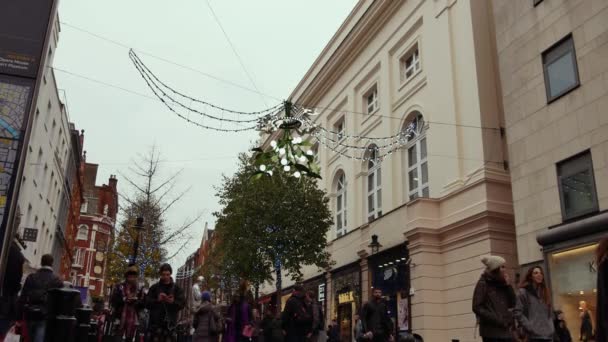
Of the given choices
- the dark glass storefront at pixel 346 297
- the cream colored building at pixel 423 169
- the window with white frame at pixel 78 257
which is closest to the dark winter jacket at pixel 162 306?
the cream colored building at pixel 423 169

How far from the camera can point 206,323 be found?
363 inches

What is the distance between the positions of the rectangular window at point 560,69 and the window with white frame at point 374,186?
10421 mm

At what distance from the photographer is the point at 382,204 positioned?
23297 millimetres

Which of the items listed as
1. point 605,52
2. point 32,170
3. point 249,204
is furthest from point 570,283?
point 32,170

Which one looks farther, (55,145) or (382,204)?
(55,145)

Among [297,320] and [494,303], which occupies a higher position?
[494,303]

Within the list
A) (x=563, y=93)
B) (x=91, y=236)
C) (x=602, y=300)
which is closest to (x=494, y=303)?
(x=602, y=300)

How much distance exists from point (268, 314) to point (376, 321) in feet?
14.9

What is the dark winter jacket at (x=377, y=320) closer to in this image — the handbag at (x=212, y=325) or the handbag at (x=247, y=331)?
the handbag at (x=247, y=331)

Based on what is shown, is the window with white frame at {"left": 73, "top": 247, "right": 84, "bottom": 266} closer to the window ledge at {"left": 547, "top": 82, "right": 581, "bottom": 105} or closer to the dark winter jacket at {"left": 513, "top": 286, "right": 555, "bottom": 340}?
the window ledge at {"left": 547, "top": 82, "right": 581, "bottom": 105}

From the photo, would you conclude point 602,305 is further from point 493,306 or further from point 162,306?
point 162,306

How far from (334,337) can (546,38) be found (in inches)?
489

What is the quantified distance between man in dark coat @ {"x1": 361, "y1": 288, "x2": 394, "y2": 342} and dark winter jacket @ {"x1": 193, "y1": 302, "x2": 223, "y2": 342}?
10.2ft

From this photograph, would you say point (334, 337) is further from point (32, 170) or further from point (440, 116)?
point (32, 170)
